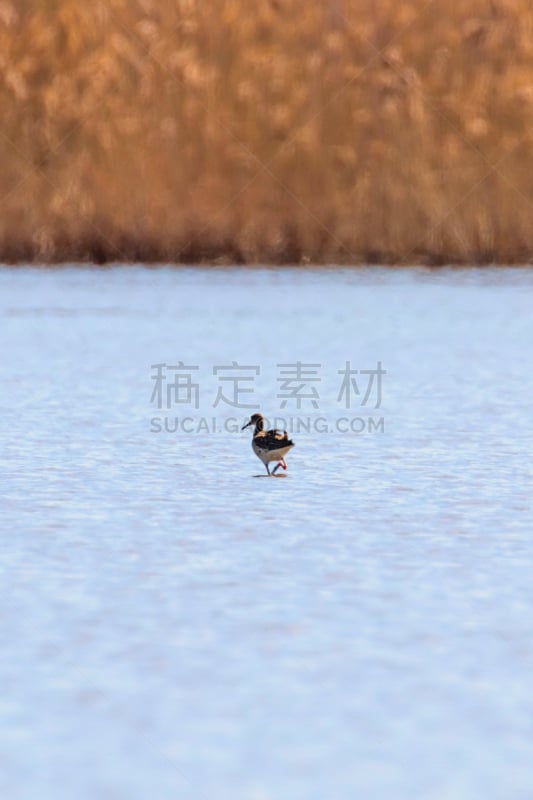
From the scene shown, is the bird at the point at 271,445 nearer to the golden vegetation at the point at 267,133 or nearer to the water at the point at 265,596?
the water at the point at 265,596

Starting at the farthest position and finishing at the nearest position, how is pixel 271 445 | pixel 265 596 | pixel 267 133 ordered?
pixel 267 133
pixel 271 445
pixel 265 596

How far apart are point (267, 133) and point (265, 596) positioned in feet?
39.5

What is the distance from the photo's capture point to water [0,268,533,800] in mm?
3799

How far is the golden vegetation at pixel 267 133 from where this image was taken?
16750 millimetres

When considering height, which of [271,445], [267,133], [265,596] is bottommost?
[265,596]

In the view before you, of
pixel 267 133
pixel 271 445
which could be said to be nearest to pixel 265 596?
pixel 271 445

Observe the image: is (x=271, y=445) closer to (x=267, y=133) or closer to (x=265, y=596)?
(x=265, y=596)

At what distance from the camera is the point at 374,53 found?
57.5ft

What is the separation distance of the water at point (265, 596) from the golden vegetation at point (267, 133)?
4751mm

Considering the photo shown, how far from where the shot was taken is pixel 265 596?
5.38 m

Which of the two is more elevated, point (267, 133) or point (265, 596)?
point (267, 133)

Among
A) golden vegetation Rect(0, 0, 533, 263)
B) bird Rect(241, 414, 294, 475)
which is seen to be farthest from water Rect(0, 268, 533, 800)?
golden vegetation Rect(0, 0, 533, 263)

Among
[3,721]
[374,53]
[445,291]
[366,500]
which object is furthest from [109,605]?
[374,53]

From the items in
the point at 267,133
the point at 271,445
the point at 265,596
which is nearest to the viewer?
the point at 265,596
